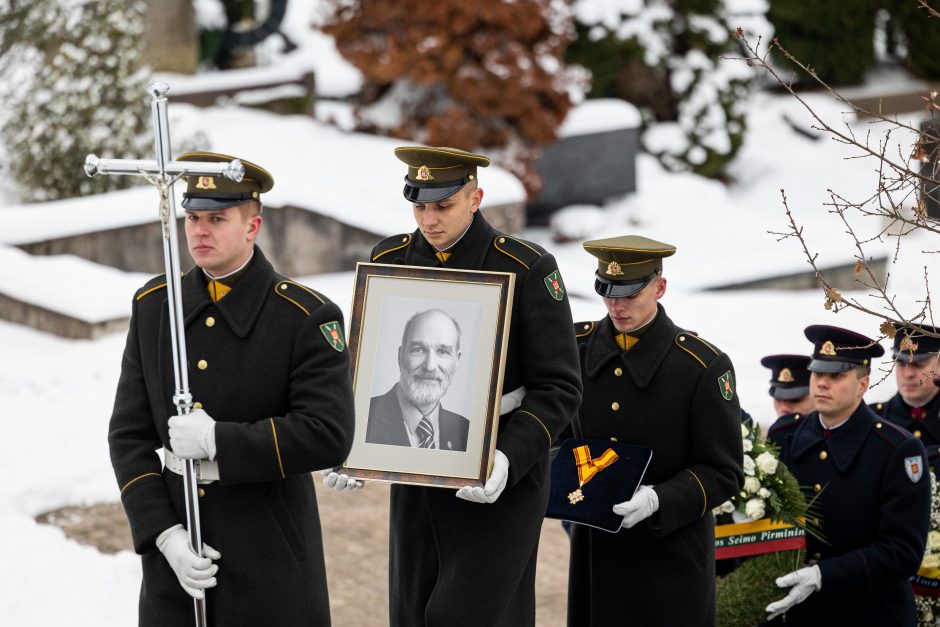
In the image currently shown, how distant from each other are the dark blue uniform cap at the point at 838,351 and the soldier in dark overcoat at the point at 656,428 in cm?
73

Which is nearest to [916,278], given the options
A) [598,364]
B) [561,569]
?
[561,569]

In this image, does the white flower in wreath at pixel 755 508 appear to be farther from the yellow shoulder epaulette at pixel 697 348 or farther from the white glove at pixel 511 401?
the white glove at pixel 511 401

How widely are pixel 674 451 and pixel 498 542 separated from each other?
752mm

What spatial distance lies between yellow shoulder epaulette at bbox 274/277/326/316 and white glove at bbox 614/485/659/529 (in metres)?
1.25

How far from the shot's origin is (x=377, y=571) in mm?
7609

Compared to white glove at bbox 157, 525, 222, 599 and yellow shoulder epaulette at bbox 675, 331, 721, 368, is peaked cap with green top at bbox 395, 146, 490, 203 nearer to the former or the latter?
yellow shoulder epaulette at bbox 675, 331, 721, 368

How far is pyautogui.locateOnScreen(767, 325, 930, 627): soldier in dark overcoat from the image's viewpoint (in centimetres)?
540

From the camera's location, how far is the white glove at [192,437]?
404 centimetres

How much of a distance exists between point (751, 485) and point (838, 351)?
64 cm

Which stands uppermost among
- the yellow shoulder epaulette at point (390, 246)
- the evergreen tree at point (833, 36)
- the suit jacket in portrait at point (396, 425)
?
the evergreen tree at point (833, 36)

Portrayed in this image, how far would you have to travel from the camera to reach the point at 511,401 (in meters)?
4.73

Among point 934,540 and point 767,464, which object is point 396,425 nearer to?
point 767,464

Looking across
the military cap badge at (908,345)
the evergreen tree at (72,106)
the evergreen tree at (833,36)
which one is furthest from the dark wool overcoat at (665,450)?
the evergreen tree at (833,36)

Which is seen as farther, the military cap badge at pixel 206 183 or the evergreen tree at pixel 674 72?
the evergreen tree at pixel 674 72
